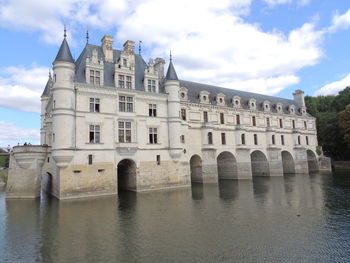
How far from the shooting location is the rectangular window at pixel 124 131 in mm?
27344

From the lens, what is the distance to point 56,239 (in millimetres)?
12539

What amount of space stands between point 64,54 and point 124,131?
9187 millimetres

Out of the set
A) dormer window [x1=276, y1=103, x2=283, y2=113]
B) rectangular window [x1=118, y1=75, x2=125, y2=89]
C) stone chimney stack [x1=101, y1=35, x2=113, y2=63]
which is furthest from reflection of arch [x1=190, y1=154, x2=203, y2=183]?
dormer window [x1=276, y1=103, x2=283, y2=113]

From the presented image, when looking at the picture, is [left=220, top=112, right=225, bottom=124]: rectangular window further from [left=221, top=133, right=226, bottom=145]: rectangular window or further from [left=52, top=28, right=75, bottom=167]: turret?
[left=52, top=28, right=75, bottom=167]: turret

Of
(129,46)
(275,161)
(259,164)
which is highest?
(129,46)

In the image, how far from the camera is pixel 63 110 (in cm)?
2416

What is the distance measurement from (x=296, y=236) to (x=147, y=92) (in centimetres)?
2104

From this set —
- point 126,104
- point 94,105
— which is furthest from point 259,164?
point 94,105

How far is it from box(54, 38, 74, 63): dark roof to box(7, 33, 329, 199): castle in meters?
0.09

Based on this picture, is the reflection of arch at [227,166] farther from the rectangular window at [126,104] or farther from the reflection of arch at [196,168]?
the rectangular window at [126,104]

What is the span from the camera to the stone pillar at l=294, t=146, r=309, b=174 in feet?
152

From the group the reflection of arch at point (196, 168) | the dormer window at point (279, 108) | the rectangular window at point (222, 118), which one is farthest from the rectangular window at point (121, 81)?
the dormer window at point (279, 108)

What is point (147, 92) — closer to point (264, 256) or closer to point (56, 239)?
point (56, 239)

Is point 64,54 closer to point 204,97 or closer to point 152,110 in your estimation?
point 152,110
